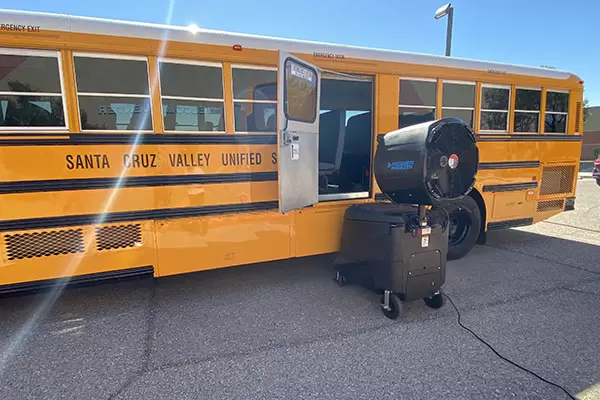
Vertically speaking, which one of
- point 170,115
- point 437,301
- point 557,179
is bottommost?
point 437,301

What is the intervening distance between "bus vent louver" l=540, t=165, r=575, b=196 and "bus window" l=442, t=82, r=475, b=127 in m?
1.63

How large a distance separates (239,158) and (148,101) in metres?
0.90

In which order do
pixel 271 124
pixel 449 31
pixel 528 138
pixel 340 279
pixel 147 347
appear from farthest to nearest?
pixel 449 31 → pixel 528 138 → pixel 340 279 → pixel 271 124 → pixel 147 347

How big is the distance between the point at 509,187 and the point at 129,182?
4.51m

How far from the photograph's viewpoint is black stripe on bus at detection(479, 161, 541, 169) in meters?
4.36

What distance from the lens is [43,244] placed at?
9.16ft

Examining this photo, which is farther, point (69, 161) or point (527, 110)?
point (527, 110)

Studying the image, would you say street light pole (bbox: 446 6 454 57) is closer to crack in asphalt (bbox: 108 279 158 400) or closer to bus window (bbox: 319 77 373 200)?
bus window (bbox: 319 77 373 200)

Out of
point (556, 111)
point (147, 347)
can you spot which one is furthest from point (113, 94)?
point (556, 111)

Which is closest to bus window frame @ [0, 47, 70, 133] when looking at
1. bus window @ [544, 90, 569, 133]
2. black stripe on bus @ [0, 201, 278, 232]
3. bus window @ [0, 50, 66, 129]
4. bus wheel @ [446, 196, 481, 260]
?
bus window @ [0, 50, 66, 129]

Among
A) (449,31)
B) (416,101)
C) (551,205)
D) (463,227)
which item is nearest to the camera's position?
(416,101)

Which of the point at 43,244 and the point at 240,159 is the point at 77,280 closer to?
the point at 43,244

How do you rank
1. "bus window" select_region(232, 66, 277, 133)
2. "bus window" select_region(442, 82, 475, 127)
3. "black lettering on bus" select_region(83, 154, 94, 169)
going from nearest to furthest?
"black lettering on bus" select_region(83, 154, 94, 169)
"bus window" select_region(232, 66, 277, 133)
"bus window" select_region(442, 82, 475, 127)

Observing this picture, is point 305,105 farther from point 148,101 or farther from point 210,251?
point 210,251
